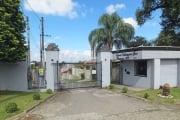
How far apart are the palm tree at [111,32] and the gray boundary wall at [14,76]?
49.0 feet

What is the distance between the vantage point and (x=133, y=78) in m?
23.1

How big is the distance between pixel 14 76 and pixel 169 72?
41.7ft

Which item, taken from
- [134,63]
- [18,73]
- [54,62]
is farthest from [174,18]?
[18,73]

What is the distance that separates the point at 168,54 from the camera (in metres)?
20.4

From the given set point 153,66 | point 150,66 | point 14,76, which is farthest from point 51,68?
point 153,66

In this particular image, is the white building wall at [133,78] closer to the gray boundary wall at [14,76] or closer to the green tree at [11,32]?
the gray boundary wall at [14,76]

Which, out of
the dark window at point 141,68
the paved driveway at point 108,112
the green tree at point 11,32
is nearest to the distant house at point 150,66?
the dark window at point 141,68

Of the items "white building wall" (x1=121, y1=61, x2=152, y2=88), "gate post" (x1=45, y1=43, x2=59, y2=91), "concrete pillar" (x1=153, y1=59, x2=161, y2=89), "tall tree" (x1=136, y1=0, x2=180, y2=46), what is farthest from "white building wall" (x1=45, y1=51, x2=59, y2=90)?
"tall tree" (x1=136, y1=0, x2=180, y2=46)

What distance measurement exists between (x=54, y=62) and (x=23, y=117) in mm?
9886

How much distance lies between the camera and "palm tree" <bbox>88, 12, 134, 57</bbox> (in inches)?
1282

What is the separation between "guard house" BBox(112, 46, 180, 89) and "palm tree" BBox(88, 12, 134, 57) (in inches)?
379

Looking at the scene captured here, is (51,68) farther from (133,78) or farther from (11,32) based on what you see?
(133,78)

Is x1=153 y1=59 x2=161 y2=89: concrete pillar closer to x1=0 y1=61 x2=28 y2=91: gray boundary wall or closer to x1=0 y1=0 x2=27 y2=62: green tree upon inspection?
x1=0 y1=0 x2=27 y2=62: green tree

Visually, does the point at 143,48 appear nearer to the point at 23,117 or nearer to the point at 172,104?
the point at 172,104
